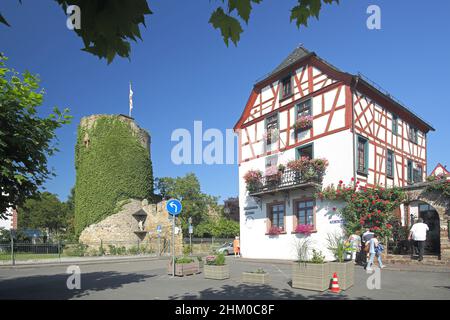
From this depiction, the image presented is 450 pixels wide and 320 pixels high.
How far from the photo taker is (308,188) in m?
19.2

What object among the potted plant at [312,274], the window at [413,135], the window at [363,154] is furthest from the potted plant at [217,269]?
the window at [413,135]

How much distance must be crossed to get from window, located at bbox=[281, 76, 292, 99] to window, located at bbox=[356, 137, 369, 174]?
16.8ft

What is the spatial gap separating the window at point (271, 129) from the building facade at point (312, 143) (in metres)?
0.06

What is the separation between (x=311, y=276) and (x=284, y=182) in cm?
1206

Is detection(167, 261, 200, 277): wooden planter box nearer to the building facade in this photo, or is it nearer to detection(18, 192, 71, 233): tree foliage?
the building facade

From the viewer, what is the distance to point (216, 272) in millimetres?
11023

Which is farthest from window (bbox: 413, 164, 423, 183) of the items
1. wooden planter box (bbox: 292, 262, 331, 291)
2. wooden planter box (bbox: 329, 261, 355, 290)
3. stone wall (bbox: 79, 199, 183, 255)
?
stone wall (bbox: 79, 199, 183, 255)

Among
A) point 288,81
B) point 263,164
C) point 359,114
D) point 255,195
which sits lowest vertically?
point 255,195

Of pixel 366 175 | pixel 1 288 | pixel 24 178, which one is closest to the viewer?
pixel 24 178

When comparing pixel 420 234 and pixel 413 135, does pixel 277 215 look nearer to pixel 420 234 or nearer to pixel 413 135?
pixel 420 234

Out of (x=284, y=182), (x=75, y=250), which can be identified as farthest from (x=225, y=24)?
(x=75, y=250)
